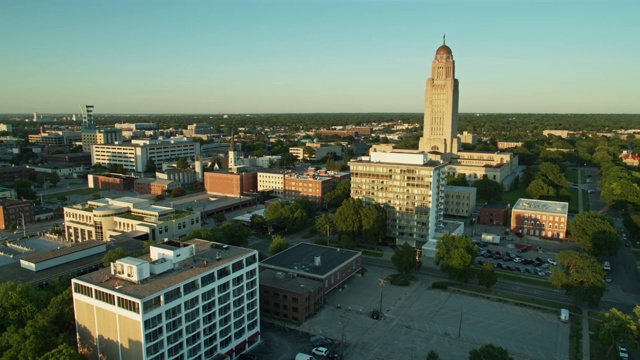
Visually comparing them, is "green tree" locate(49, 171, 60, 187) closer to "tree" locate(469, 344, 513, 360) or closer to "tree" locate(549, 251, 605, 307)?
"tree" locate(549, 251, 605, 307)

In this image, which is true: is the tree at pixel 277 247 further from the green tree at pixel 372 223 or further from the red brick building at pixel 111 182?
the red brick building at pixel 111 182

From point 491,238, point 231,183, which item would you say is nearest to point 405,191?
point 491,238

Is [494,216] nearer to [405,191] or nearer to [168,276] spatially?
[405,191]

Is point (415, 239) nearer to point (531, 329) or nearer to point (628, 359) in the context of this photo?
point (531, 329)

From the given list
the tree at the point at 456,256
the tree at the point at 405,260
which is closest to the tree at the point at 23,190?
the tree at the point at 405,260

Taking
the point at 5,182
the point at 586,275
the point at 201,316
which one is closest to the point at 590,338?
the point at 586,275
